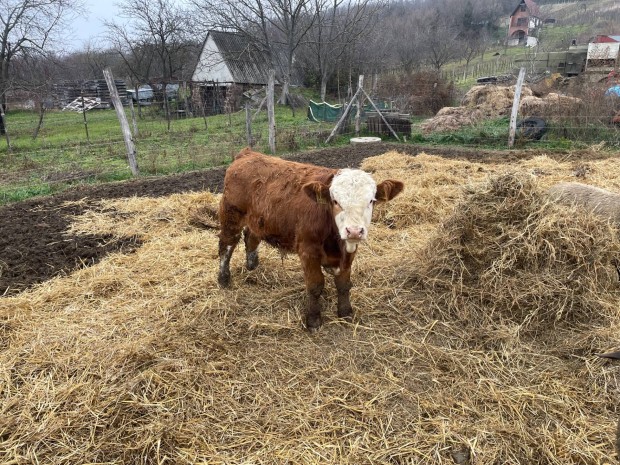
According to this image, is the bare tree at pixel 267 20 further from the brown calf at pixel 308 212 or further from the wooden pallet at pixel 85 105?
the brown calf at pixel 308 212

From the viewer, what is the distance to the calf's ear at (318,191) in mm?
3289

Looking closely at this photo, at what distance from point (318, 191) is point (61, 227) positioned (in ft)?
18.6

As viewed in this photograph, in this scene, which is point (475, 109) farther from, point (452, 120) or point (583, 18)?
point (583, 18)

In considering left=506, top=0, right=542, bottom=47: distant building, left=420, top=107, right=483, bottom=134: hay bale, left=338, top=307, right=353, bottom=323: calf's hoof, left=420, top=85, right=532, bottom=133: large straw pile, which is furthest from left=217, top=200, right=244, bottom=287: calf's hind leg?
left=506, top=0, right=542, bottom=47: distant building

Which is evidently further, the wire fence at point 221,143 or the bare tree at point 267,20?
the bare tree at point 267,20

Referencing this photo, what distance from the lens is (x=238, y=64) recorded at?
36.5 m

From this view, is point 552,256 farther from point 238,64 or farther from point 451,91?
point 238,64

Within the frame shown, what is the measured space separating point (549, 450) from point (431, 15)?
66134 mm

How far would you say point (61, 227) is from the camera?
6.80 metres

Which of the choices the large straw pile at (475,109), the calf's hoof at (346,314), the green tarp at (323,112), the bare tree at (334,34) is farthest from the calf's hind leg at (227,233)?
the bare tree at (334,34)

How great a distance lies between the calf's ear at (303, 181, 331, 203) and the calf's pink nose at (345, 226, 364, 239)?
445 mm

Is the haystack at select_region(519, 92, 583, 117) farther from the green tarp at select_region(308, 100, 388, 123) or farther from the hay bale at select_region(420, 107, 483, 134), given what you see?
the green tarp at select_region(308, 100, 388, 123)

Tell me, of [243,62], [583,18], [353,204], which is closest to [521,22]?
[583,18]

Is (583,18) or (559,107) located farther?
(583,18)
